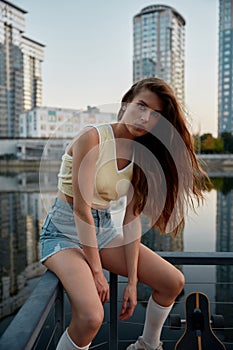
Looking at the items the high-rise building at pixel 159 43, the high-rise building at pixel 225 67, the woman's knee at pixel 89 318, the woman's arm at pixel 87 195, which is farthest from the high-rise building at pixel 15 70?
the woman's knee at pixel 89 318

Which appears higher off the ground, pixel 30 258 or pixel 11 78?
pixel 11 78

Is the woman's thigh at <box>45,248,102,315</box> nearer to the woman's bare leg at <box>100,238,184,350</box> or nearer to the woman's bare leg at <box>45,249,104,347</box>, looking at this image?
the woman's bare leg at <box>45,249,104,347</box>

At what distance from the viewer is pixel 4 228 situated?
403 inches

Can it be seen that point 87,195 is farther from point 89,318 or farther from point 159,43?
point 159,43

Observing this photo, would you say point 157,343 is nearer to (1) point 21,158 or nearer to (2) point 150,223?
(2) point 150,223

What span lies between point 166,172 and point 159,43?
53.4 m

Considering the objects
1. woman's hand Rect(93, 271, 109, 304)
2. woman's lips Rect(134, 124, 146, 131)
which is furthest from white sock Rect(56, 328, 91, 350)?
woman's lips Rect(134, 124, 146, 131)

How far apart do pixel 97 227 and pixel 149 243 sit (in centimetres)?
761

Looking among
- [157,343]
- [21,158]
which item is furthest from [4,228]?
[21,158]

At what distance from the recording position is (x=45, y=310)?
2.07 feet

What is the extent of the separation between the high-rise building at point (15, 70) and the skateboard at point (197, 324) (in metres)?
39.8

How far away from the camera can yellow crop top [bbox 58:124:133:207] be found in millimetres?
887

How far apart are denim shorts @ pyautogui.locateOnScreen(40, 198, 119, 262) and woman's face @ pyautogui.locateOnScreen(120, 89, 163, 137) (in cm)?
22

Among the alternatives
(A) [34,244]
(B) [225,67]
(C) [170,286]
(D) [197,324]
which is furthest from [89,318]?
(B) [225,67]
